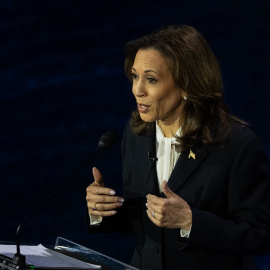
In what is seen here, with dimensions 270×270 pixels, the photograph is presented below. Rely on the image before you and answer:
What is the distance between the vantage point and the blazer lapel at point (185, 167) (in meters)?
2.24

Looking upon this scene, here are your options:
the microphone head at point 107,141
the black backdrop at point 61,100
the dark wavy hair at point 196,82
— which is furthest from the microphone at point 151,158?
the black backdrop at point 61,100

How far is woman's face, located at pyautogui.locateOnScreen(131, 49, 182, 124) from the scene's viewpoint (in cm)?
227

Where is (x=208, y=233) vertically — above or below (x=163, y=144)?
below

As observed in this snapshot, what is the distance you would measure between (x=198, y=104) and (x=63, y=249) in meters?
0.65

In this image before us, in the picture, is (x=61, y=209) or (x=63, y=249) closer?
(x=63, y=249)

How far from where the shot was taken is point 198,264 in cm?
218

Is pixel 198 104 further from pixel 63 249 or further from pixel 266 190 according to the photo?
pixel 63 249

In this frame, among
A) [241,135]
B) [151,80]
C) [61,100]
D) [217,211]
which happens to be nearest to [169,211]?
[217,211]

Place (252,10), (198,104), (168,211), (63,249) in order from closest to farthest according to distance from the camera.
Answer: (168,211) → (63,249) → (198,104) → (252,10)

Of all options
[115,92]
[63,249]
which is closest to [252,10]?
[115,92]

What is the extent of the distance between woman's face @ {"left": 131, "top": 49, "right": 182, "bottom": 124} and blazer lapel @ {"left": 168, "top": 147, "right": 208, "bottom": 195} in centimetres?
17

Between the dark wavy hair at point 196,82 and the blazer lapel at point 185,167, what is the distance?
0.03 meters

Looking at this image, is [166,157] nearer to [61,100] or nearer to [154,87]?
[154,87]

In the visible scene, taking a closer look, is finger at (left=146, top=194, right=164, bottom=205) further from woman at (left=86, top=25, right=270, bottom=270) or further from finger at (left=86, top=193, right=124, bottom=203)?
finger at (left=86, top=193, right=124, bottom=203)
